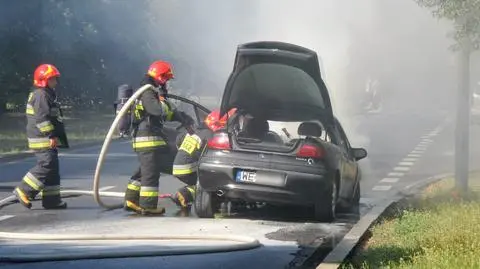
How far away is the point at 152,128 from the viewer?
997 centimetres

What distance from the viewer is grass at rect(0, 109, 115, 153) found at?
21.1 meters

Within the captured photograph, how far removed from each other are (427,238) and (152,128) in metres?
3.61

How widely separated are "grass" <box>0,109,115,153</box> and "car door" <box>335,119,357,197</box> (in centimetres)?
1019

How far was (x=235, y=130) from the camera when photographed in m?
9.80

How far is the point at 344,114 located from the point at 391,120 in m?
13.6

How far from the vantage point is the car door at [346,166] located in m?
10.2

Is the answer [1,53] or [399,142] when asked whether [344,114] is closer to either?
[399,142]

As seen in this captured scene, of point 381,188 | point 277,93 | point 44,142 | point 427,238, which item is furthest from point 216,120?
point 381,188

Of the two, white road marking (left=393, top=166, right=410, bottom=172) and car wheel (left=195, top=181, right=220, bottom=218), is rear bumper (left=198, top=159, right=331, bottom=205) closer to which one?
car wheel (left=195, top=181, right=220, bottom=218)

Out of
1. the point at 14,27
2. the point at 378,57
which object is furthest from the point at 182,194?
the point at 378,57

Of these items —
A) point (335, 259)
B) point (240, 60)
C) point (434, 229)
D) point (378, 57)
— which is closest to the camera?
point (335, 259)

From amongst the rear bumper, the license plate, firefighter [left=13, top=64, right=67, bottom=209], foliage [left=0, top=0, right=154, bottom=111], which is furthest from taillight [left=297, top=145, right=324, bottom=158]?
foliage [left=0, top=0, right=154, bottom=111]

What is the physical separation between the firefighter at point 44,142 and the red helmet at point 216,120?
1716mm

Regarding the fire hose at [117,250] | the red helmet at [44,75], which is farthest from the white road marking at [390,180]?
the fire hose at [117,250]
